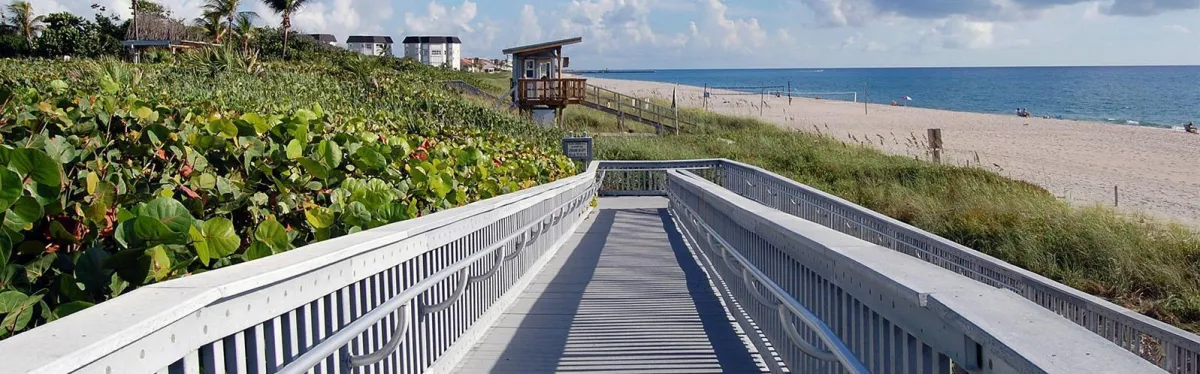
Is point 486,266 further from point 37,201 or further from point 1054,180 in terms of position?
point 1054,180

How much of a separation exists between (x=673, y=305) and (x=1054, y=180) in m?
27.8

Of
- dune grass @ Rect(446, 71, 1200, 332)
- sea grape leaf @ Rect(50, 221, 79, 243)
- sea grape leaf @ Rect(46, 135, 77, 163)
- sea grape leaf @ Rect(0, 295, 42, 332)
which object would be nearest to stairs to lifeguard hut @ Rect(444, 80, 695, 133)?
dune grass @ Rect(446, 71, 1200, 332)

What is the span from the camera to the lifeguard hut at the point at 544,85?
39.1 m

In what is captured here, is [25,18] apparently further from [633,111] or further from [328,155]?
[328,155]

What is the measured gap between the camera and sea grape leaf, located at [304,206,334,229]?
4883mm

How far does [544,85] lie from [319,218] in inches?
1368

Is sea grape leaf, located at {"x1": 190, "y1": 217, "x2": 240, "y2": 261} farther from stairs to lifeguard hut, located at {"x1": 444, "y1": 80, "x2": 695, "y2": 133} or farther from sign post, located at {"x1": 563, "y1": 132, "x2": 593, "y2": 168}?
stairs to lifeguard hut, located at {"x1": 444, "y1": 80, "x2": 695, "y2": 133}

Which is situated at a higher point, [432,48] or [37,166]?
[432,48]

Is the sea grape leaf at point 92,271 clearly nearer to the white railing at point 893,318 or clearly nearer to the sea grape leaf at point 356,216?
the sea grape leaf at point 356,216

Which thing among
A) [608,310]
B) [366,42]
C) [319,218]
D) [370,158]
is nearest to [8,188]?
[319,218]

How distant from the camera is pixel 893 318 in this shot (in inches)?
120

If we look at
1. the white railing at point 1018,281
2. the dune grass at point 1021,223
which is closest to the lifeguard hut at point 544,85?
the dune grass at point 1021,223

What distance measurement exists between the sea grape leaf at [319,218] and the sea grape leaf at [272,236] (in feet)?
2.39

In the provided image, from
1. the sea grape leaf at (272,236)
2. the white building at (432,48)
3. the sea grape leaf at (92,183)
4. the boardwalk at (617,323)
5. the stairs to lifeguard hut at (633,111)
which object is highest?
the white building at (432,48)
